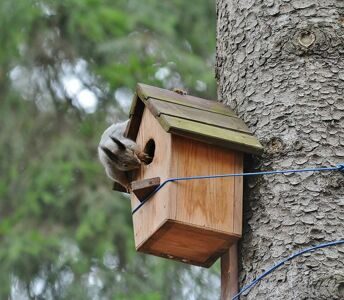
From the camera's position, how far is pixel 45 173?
8.23 metres

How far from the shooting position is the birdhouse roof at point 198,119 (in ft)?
10.2

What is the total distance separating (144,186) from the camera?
10.6 ft

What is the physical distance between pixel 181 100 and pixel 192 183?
0.36 metres

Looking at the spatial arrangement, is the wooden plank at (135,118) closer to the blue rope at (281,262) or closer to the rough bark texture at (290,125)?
the rough bark texture at (290,125)

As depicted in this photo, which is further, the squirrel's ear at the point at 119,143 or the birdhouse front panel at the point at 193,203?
the squirrel's ear at the point at 119,143

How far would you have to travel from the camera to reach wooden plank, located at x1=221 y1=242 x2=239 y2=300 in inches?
123

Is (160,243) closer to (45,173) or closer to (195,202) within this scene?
(195,202)

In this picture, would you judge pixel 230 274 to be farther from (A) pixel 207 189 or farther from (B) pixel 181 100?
(B) pixel 181 100

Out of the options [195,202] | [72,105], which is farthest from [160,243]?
[72,105]

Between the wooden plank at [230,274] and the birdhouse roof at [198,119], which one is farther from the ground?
the birdhouse roof at [198,119]

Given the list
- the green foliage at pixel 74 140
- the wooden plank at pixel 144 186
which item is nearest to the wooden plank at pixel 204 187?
the wooden plank at pixel 144 186

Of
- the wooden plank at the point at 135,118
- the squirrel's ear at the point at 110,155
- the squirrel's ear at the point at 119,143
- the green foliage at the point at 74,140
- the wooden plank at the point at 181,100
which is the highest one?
the wooden plank at the point at 181,100

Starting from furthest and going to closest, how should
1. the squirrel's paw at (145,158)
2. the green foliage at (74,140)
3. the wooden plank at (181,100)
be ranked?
the green foliage at (74,140), the squirrel's paw at (145,158), the wooden plank at (181,100)

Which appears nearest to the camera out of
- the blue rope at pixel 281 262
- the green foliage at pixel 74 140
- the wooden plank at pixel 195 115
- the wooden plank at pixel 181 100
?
the blue rope at pixel 281 262
